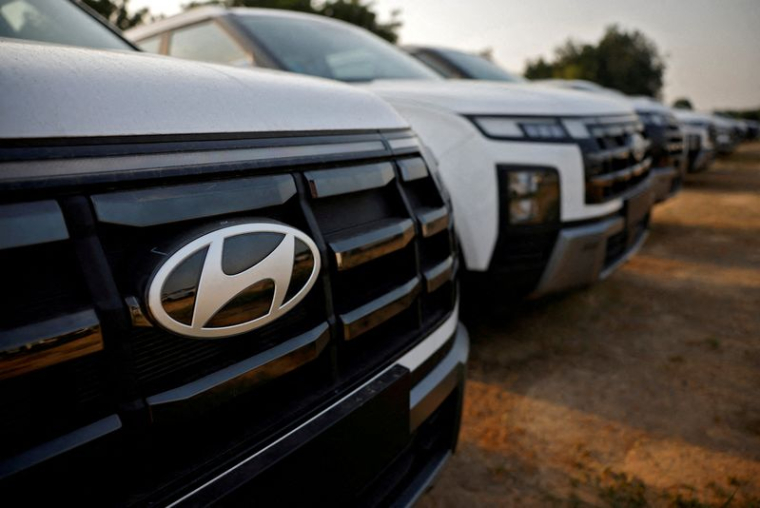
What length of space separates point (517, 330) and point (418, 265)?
194 cm

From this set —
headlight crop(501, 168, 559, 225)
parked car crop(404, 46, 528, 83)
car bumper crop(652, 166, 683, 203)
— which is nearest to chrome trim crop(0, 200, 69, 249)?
headlight crop(501, 168, 559, 225)

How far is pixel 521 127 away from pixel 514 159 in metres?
0.21

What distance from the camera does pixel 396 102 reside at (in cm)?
229

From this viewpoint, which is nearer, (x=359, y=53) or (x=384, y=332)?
(x=384, y=332)

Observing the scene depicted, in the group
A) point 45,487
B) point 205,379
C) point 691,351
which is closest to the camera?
point 45,487

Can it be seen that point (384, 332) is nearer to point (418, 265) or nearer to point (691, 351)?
point (418, 265)

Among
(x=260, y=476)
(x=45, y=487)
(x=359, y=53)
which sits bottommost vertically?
(x=260, y=476)

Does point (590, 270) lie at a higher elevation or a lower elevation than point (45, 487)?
lower

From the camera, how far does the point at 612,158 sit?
2.50 m

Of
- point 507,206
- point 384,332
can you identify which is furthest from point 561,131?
point 384,332

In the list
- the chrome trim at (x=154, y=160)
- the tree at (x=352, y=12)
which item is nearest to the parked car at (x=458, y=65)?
the chrome trim at (x=154, y=160)

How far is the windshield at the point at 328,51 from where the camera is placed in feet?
8.67

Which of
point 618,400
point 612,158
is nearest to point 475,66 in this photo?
A: point 612,158

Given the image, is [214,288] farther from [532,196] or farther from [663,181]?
[663,181]
